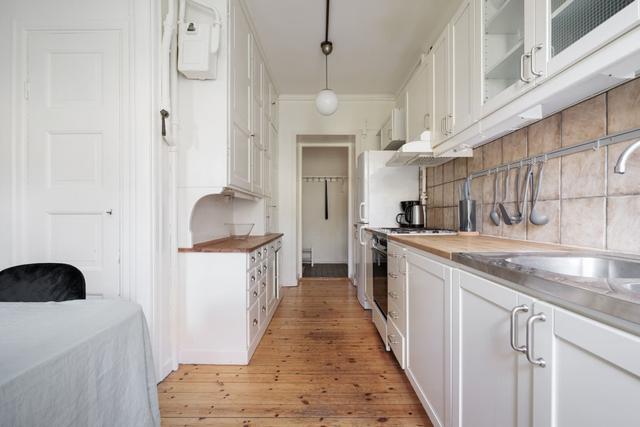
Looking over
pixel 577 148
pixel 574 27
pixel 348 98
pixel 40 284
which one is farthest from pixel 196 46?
pixel 348 98

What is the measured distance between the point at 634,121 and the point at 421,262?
92cm

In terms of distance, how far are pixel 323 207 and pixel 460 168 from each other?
4.18 meters

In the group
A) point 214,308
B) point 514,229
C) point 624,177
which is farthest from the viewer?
point 214,308

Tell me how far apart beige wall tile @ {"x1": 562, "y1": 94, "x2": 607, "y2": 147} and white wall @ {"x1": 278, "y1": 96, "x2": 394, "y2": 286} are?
2.92 m

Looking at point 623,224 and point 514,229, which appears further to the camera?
point 514,229

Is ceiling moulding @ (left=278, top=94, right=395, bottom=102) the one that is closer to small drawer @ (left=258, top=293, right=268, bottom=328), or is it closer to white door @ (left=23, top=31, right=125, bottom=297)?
white door @ (left=23, top=31, right=125, bottom=297)

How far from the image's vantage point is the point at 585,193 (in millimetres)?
1164

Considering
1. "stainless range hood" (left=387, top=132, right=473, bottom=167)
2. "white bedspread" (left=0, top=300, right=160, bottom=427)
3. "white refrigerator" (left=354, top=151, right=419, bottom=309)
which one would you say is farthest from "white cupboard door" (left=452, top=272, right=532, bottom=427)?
"white refrigerator" (left=354, top=151, right=419, bottom=309)

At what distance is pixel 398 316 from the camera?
1.77 metres

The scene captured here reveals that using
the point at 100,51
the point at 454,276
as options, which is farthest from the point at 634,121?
the point at 100,51

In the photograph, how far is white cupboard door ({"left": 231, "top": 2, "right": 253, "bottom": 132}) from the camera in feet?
6.88

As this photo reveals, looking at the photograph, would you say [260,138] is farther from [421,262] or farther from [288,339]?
[421,262]

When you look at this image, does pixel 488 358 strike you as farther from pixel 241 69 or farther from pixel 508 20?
pixel 241 69

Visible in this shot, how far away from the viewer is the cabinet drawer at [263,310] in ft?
7.66
